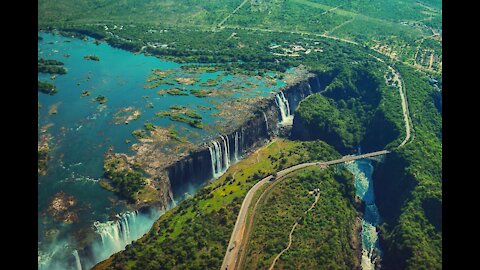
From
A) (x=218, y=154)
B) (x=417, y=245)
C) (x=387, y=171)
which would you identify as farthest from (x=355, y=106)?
(x=417, y=245)

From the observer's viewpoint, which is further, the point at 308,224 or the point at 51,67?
the point at 51,67

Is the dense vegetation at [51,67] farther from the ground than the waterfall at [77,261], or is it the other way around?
the dense vegetation at [51,67]

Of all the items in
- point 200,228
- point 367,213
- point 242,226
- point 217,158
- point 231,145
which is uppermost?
point 231,145

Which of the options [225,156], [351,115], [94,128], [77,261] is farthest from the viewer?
[351,115]

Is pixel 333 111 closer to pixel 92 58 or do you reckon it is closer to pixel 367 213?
pixel 367 213

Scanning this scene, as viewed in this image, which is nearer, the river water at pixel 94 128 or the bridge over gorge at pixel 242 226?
the bridge over gorge at pixel 242 226

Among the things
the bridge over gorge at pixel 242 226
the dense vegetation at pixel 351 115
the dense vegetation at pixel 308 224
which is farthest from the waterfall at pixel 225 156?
the dense vegetation at pixel 351 115

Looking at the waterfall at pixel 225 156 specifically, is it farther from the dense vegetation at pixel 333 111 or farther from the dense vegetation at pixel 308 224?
the dense vegetation at pixel 308 224

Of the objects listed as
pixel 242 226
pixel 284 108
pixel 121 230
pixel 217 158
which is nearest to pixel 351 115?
pixel 284 108
